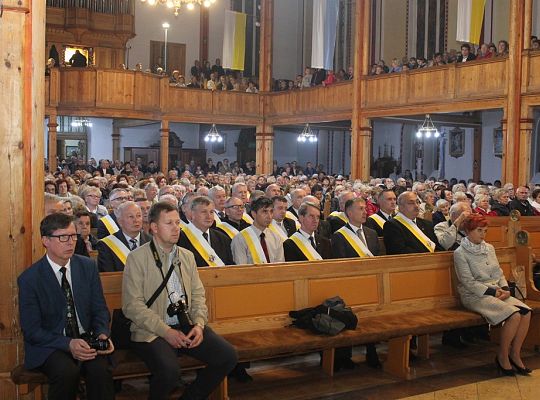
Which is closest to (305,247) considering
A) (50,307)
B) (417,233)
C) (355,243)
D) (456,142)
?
(355,243)

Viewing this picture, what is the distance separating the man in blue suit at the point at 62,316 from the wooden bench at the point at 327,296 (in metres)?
0.32

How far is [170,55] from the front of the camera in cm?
2606

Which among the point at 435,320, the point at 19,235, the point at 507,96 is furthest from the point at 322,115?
the point at 19,235

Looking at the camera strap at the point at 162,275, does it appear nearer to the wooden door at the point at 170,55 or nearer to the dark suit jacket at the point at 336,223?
the dark suit jacket at the point at 336,223

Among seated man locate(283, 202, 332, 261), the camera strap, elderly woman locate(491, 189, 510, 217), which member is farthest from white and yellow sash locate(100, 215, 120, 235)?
elderly woman locate(491, 189, 510, 217)

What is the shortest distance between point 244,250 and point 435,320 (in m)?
1.77

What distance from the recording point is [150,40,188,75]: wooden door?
25.8 m

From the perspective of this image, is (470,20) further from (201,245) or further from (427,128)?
(201,245)

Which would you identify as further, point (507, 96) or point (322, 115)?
point (322, 115)

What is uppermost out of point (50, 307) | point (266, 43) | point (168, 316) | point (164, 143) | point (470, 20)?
point (266, 43)

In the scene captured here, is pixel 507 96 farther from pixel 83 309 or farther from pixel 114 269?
pixel 83 309

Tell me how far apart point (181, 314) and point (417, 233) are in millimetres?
3600

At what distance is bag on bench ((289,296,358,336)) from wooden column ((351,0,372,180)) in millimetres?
13574

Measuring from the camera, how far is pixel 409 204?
739 centimetres
